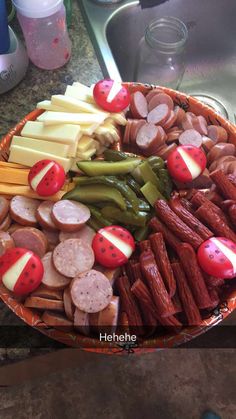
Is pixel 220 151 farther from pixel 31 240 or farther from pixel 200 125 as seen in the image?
pixel 31 240

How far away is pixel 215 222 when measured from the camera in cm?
89

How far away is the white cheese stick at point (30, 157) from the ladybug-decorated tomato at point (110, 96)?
167 millimetres

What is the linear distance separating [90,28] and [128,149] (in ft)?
1.77

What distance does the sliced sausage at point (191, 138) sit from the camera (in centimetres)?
104

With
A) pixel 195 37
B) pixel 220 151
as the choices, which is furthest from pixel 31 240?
pixel 195 37

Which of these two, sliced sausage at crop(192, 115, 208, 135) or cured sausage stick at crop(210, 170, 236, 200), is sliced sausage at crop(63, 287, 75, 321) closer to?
cured sausage stick at crop(210, 170, 236, 200)

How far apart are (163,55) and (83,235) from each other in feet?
2.68

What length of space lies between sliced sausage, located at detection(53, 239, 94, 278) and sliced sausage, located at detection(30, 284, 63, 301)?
4 centimetres

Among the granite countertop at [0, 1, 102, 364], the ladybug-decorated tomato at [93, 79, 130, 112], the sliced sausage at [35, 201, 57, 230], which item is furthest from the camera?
the granite countertop at [0, 1, 102, 364]

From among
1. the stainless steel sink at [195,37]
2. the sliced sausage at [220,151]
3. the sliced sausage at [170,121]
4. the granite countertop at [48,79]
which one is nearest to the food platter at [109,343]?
the sliced sausage at [220,151]

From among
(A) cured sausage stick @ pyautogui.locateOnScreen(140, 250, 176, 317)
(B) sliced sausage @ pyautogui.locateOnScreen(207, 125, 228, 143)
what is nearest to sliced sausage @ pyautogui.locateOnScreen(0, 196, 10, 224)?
(A) cured sausage stick @ pyautogui.locateOnScreen(140, 250, 176, 317)

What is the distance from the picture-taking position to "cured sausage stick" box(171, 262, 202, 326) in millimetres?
828

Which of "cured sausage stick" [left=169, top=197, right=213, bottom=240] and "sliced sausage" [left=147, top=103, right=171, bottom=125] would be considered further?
"sliced sausage" [left=147, top=103, right=171, bottom=125]

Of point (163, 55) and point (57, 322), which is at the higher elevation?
point (163, 55)
